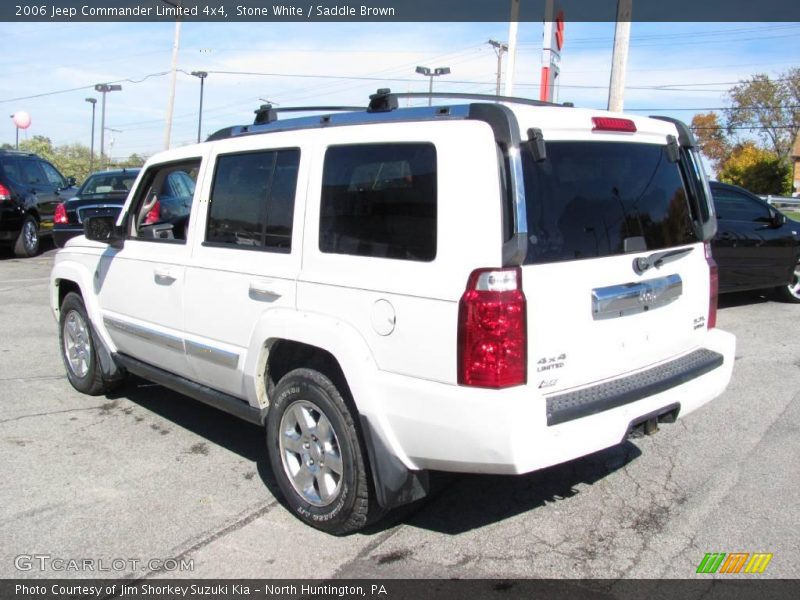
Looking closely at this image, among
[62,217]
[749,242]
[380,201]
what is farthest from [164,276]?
[62,217]

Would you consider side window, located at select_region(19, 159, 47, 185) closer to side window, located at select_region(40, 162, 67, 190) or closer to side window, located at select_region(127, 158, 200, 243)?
side window, located at select_region(40, 162, 67, 190)

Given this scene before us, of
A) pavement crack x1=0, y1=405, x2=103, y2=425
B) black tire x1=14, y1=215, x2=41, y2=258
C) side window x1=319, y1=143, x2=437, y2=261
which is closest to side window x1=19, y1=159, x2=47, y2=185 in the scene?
black tire x1=14, y1=215, x2=41, y2=258

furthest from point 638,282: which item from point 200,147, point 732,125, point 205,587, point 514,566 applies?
point 732,125

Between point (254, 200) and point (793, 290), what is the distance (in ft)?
29.8

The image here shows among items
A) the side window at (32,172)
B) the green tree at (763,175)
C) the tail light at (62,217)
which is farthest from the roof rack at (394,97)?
the green tree at (763,175)

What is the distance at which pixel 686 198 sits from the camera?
3980 mm

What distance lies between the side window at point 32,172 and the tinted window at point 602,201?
45.5ft

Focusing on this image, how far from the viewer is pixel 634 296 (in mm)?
3395

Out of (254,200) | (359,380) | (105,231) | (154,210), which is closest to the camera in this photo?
(359,380)

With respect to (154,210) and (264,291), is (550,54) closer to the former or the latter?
(154,210)

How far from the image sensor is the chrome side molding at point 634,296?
3.22 metres
